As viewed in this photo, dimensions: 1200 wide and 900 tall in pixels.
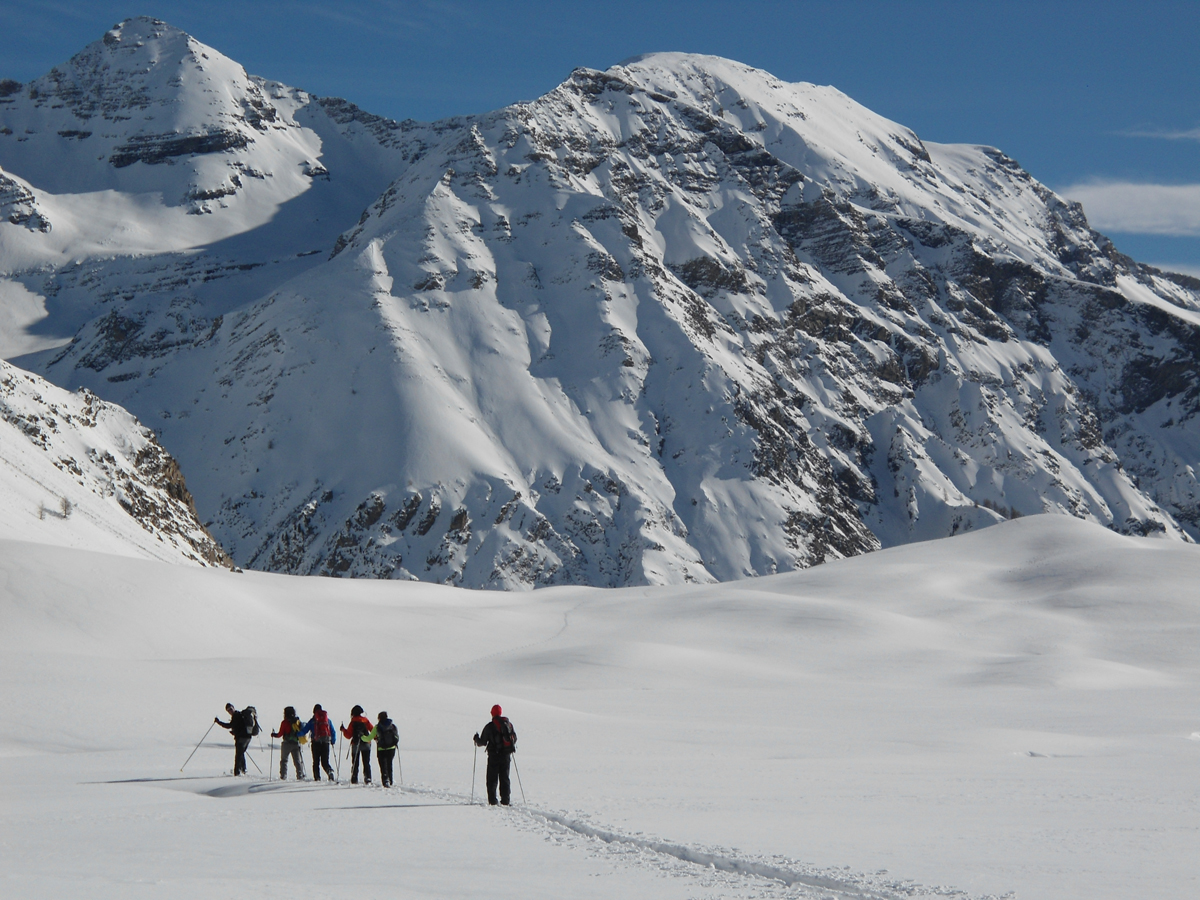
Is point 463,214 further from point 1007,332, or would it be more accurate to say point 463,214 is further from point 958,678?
point 958,678

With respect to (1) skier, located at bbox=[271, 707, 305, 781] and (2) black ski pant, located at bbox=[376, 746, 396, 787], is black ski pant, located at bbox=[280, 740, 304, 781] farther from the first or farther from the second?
(2) black ski pant, located at bbox=[376, 746, 396, 787]

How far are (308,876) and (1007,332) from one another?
19604cm

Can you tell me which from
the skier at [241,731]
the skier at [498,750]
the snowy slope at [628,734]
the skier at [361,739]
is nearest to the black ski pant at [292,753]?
the skier at [241,731]

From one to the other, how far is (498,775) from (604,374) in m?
128

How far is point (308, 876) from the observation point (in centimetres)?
1014

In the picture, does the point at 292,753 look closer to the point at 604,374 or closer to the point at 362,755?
the point at 362,755

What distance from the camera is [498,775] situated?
14.9 m

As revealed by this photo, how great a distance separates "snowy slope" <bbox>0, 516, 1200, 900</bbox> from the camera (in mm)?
10602

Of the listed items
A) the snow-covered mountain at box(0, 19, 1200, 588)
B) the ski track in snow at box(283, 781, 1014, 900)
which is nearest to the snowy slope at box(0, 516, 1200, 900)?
the ski track in snow at box(283, 781, 1014, 900)

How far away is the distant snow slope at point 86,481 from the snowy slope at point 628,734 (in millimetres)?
8305

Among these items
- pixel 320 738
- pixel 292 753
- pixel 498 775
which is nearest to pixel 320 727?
pixel 320 738

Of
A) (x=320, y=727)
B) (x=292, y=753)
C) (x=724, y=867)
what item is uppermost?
(x=320, y=727)

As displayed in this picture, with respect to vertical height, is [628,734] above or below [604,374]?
below

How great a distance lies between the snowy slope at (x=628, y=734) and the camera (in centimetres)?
1060
